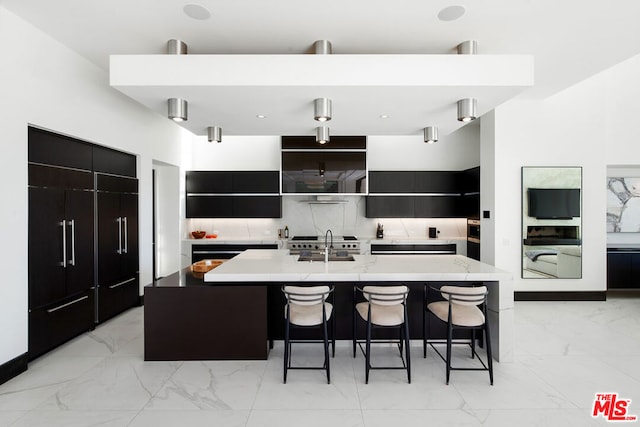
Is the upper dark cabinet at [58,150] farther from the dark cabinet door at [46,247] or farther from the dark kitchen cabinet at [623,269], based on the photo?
the dark kitchen cabinet at [623,269]

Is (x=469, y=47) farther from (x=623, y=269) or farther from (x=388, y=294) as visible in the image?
(x=623, y=269)

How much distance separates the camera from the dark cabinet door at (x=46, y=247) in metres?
3.14

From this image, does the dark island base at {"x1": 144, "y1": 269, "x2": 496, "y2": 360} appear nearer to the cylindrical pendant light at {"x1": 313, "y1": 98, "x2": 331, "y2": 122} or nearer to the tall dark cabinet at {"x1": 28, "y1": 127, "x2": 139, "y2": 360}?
the tall dark cabinet at {"x1": 28, "y1": 127, "x2": 139, "y2": 360}

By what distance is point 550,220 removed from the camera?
5246 mm

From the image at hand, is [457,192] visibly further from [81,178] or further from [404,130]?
[81,178]

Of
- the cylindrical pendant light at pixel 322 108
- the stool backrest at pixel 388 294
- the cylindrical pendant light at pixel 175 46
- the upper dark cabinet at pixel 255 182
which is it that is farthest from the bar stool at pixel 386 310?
the upper dark cabinet at pixel 255 182

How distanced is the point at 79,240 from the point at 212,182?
2.97 m

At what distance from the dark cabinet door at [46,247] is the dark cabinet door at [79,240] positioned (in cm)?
8

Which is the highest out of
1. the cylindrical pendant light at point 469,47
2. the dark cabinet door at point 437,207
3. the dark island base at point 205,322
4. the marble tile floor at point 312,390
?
the cylindrical pendant light at point 469,47

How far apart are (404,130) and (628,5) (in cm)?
216

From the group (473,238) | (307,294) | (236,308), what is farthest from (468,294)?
(473,238)

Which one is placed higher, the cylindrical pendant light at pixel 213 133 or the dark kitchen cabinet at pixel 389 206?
the cylindrical pendant light at pixel 213 133

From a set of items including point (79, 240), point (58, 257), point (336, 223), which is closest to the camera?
point (58, 257)

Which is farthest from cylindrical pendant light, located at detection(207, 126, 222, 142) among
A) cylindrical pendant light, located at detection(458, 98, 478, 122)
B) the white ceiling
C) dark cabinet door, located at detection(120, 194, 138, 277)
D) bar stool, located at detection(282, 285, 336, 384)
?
cylindrical pendant light, located at detection(458, 98, 478, 122)
